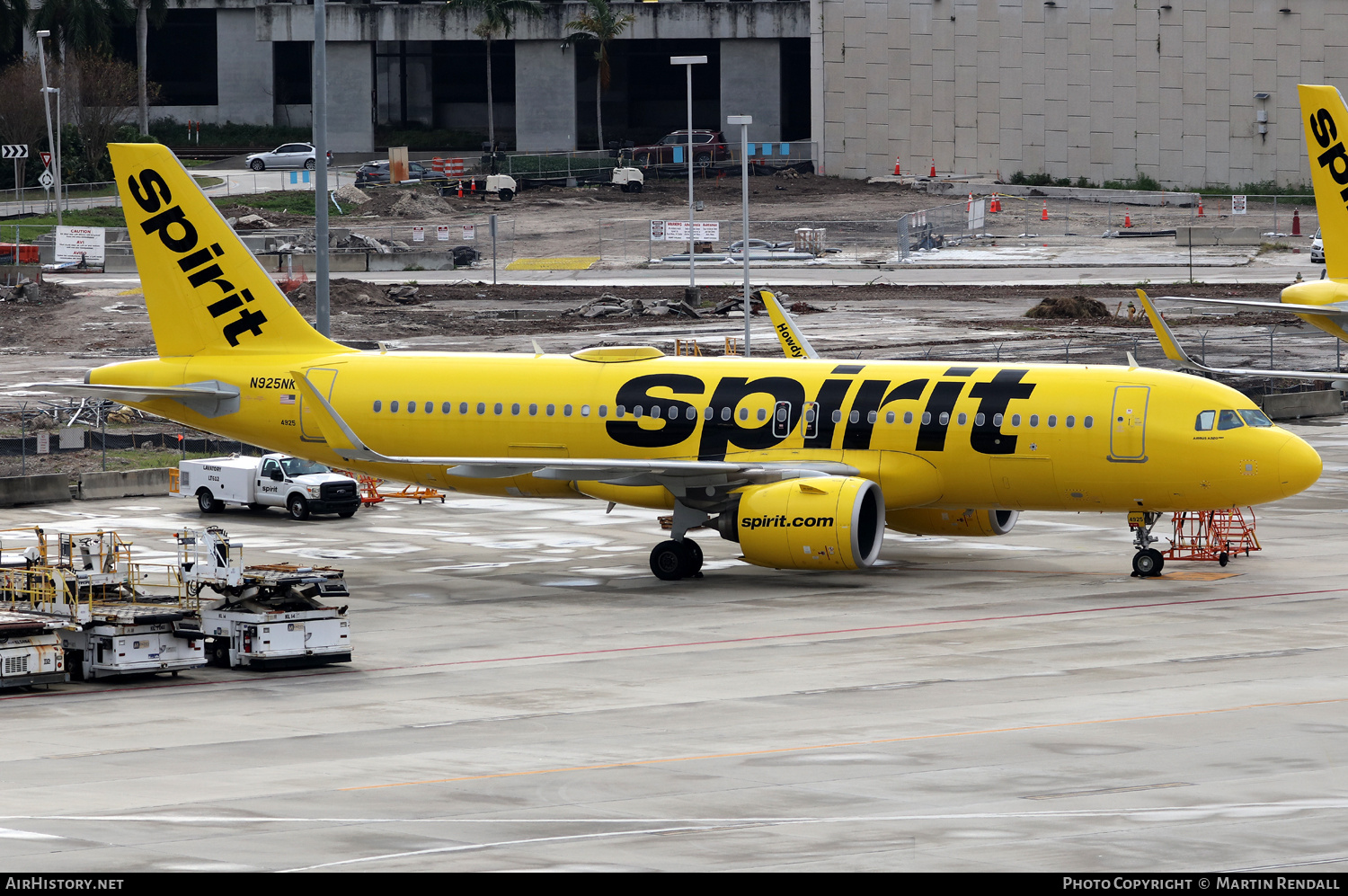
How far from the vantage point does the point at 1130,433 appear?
124ft

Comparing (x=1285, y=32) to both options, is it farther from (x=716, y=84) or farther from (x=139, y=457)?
(x=139, y=457)

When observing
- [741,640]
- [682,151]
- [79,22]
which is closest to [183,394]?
[741,640]

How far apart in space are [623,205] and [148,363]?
3386 inches

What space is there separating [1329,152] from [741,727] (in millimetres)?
28854

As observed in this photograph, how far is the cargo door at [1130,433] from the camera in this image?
37875mm

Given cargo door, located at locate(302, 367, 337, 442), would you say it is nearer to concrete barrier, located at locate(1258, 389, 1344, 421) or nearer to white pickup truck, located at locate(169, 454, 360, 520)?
white pickup truck, located at locate(169, 454, 360, 520)

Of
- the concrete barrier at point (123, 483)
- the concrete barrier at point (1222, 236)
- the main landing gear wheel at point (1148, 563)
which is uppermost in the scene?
the concrete barrier at point (1222, 236)

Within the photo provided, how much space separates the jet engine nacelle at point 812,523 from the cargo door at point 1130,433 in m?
4.78

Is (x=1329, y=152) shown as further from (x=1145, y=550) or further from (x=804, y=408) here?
(x=804, y=408)

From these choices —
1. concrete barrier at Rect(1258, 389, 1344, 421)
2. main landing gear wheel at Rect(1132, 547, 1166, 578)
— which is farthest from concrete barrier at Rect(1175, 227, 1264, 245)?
main landing gear wheel at Rect(1132, 547, 1166, 578)

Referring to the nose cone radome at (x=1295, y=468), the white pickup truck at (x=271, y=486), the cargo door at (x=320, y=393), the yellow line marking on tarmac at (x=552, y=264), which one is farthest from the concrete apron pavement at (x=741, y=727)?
the yellow line marking on tarmac at (x=552, y=264)

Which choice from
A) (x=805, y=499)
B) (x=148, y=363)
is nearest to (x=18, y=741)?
(x=805, y=499)

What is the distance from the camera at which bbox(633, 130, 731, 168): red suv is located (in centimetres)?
14300

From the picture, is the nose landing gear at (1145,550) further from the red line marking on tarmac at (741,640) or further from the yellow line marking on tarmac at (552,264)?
the yellow line marking on tarmac at (552,264)
